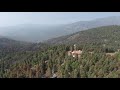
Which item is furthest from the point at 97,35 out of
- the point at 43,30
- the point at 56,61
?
the point at 56,61

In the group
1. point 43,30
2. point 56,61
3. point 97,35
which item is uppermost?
point 43,30

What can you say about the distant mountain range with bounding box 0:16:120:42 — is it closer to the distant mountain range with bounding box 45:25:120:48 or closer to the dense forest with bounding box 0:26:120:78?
the distant mountain range with bounding box 45:25:120:48

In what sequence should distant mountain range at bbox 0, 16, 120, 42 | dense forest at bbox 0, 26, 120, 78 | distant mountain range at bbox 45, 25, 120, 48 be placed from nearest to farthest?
dense forest at bbox 0, 26, 120, 78
distant mountain range at bbox 0, 16, 120, 42
distant mountain range at bbox 45, 25, 120, 48

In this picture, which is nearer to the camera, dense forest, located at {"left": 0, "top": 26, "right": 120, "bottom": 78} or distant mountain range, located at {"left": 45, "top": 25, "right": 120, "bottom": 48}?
dense forest, located at {"left": 0, "top": 26, "right": 120, "bottom": 78}

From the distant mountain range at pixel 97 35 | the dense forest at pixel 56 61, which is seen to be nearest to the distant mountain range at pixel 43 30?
the distant mountain range at pixel 97 35

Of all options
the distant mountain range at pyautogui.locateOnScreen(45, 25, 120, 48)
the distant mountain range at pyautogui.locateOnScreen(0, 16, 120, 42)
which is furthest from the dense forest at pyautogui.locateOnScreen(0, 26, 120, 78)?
the distant mountain range at pyautogui.locateOnScreen(0, 16, 120, 42)

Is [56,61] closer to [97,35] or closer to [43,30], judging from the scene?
[43,30]
